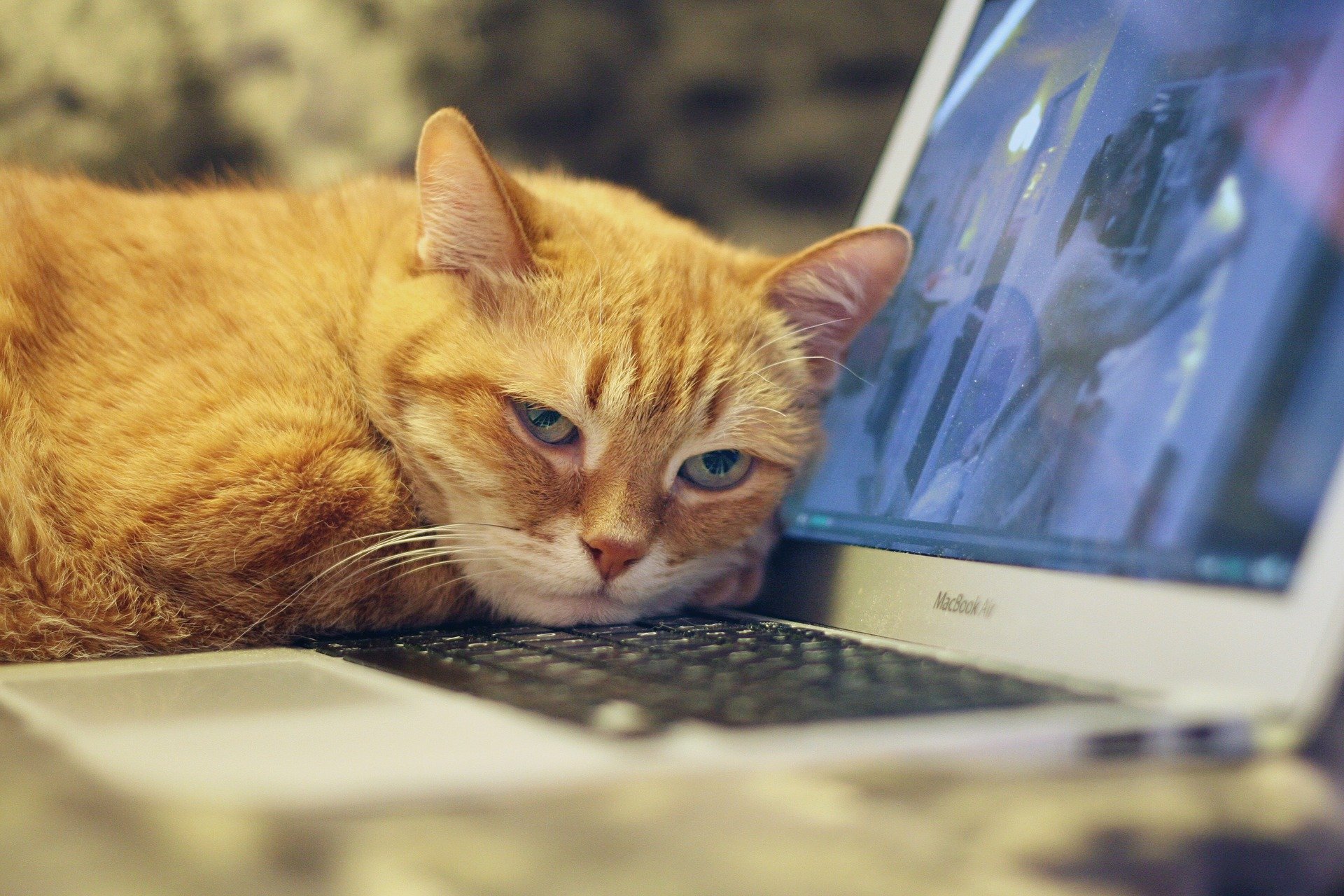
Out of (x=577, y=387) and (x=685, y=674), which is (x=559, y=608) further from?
(x=685, y=674)

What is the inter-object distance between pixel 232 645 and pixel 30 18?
119 centimetres

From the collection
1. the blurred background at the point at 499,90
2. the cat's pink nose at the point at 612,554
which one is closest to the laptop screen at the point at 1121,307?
the cat's pink nose at the point at 612,554

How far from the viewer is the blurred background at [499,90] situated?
1761 mm

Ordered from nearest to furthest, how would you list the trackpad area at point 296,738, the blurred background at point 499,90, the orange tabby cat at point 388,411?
1. the trackpad area at point 296,738
2. the orange tabby cat at point 388,411
3. the blurred background at point 499,90

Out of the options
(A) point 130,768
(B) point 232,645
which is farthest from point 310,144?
(A) point 130,768

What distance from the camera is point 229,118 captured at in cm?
188

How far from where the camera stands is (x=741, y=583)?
1354 mm

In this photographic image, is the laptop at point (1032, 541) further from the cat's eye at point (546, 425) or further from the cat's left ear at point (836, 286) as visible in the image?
the cat's eye at point (546, 425)

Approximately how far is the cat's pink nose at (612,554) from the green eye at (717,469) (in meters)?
0.13

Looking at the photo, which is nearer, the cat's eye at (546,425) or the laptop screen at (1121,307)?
the laptop screen at (1121,307)

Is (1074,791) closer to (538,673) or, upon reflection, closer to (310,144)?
(538,673)

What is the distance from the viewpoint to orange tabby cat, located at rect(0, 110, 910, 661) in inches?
42.6

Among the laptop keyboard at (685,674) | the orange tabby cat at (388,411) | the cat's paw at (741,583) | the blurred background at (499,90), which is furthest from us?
the blurred background at (499,90)

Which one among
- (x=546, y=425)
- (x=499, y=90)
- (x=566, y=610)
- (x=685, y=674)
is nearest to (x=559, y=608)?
(x=566, y=610)
